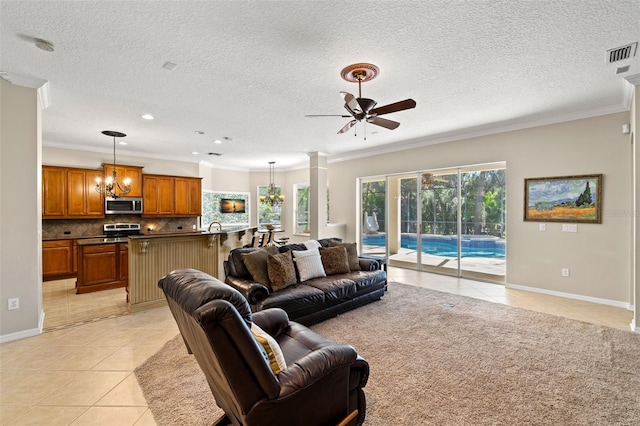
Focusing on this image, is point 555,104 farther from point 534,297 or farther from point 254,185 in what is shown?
point 254,185

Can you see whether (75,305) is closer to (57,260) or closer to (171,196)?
(57,260)

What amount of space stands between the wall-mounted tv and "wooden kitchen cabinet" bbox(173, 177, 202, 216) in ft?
3.86

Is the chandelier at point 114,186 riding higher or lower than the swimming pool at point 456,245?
higher

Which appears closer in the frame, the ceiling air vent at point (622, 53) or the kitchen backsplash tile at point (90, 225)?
the ceiling air vent at point (622, 53)

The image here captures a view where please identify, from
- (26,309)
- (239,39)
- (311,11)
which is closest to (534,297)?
(311,11)

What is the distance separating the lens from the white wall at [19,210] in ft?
10.2

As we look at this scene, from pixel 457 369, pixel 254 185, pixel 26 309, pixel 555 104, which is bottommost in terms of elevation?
pixel 457 369

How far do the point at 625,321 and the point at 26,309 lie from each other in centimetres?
717

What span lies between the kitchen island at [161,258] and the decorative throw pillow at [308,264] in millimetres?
1597

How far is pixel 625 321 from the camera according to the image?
3.60 metres

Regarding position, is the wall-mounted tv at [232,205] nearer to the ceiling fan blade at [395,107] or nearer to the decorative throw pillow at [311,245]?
the decorative throw pillow at [311,245]

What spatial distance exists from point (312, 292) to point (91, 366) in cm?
224

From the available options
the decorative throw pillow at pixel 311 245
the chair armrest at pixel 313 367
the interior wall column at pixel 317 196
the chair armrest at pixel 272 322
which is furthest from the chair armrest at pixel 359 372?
the interior wall column at pixel 317 196

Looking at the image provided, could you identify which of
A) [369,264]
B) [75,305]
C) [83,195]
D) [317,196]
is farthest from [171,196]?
[369,264]
